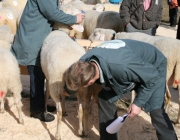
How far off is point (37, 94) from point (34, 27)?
87 cm

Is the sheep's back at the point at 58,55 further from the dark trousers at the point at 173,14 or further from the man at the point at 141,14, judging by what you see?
the dark trousers at the point at 173,14

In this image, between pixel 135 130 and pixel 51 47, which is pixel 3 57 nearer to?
pixel 51 47

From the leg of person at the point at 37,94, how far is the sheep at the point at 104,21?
10.0 feet

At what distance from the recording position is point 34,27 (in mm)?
3699

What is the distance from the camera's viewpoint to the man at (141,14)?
5055 millimetres

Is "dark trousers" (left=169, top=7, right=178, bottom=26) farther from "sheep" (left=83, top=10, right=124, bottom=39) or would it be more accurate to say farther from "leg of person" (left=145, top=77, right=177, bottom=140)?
"leg of person" (left=145, top=77, right=177, bottom=140)

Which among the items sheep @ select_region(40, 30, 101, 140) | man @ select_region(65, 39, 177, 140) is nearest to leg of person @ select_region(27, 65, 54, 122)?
sheep @ select_region(40, 30, 101, 140)

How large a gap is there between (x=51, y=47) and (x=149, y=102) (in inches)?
52.3

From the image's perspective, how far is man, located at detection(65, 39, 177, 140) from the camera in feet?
7.59

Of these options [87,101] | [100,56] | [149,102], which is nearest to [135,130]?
[87,101]

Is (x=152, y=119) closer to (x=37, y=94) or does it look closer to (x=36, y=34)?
(x=37, y=94)

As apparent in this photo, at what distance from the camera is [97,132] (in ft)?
12.4

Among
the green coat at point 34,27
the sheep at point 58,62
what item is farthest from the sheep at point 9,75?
the sheep at point 58,62

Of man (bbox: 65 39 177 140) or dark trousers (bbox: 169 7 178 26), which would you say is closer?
man (bbox: 65 39 177 140)
